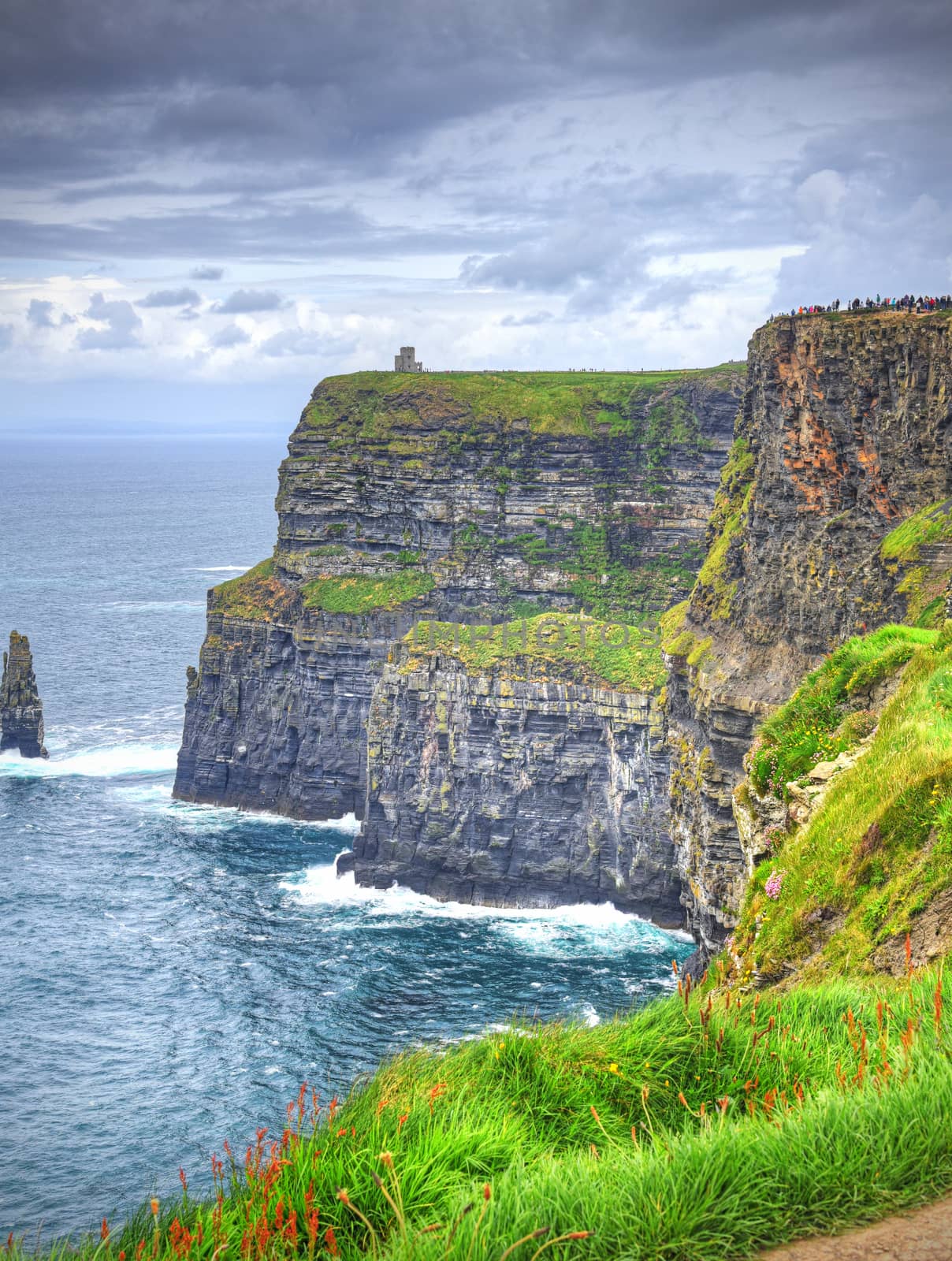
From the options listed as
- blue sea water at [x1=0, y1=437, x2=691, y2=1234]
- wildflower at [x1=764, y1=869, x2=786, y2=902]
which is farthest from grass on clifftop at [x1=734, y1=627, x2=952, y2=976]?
blue sea water at [x1=0, y1=437, x2=691, y2=1234]

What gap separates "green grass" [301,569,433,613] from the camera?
97.4 meters

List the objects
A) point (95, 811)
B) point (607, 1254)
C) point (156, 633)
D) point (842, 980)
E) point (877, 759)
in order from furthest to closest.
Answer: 1. point (156, 633)
2. point (95, 811)
3. point (877, 759)
4. point (842, 980)
5. point (607, 1254)

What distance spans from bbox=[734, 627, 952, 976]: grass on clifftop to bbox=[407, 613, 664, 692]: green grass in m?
57.3

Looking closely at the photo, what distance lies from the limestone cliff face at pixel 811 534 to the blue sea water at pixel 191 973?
36.8 feet

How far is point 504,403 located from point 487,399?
1.69 metres

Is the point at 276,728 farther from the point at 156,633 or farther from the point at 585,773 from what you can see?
the point at 156,633

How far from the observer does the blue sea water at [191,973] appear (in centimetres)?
4919

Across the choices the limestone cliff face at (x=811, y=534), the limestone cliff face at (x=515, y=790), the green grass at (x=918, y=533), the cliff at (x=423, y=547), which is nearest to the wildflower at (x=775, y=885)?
the limestone cliff face at (x=811, y=534)

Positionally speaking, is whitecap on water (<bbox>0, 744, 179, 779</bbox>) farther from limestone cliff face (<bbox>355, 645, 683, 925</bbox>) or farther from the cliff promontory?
limestone cliff face (<bbox>355, 645, 683, 925</bbox>)

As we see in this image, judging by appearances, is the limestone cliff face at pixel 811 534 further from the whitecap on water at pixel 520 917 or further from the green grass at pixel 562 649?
the green grass at pixel 562 649

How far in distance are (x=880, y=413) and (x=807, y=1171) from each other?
43141 mm

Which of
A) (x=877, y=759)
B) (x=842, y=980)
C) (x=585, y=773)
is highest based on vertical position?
(x=877, y=759)

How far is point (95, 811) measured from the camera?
97312 millimetres

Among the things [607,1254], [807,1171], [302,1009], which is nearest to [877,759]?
[807,1171]
